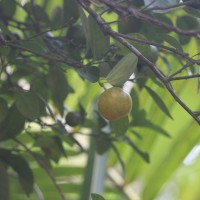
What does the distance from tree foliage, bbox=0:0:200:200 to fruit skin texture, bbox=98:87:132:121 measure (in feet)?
0.05

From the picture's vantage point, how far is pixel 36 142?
80cm

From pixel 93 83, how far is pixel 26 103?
97 millimetres

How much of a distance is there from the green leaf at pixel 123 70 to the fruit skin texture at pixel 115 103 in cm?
1

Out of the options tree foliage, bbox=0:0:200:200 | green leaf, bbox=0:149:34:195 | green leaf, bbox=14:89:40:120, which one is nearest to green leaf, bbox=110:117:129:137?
tree foliage, bbox=0:0:200:200

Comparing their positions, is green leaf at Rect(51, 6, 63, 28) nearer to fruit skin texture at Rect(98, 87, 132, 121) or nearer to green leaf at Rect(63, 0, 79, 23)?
green leaf at Rect(63, 0, 79, 23)

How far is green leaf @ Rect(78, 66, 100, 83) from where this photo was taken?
558 millimetres

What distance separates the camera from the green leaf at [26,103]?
0.63 meters

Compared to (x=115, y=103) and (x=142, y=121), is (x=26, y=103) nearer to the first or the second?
(x=115, y=103)

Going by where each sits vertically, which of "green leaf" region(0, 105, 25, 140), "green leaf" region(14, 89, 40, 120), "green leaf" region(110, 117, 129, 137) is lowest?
"green leaf" region(0, 105, 25, 140)

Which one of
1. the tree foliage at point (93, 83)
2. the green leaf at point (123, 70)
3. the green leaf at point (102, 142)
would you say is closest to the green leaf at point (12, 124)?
the tree foliage at point (93, 83)

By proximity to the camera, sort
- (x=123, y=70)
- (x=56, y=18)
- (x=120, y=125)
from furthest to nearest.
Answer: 1. (x=56, y=18)
2. (x=120, y=125)
3. (x=123, y=70)

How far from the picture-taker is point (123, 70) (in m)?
0.49

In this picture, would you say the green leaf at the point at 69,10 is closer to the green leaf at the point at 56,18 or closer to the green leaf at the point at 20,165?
the green leaf at the point at 56,18

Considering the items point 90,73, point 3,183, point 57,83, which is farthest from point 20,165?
point 90,73
